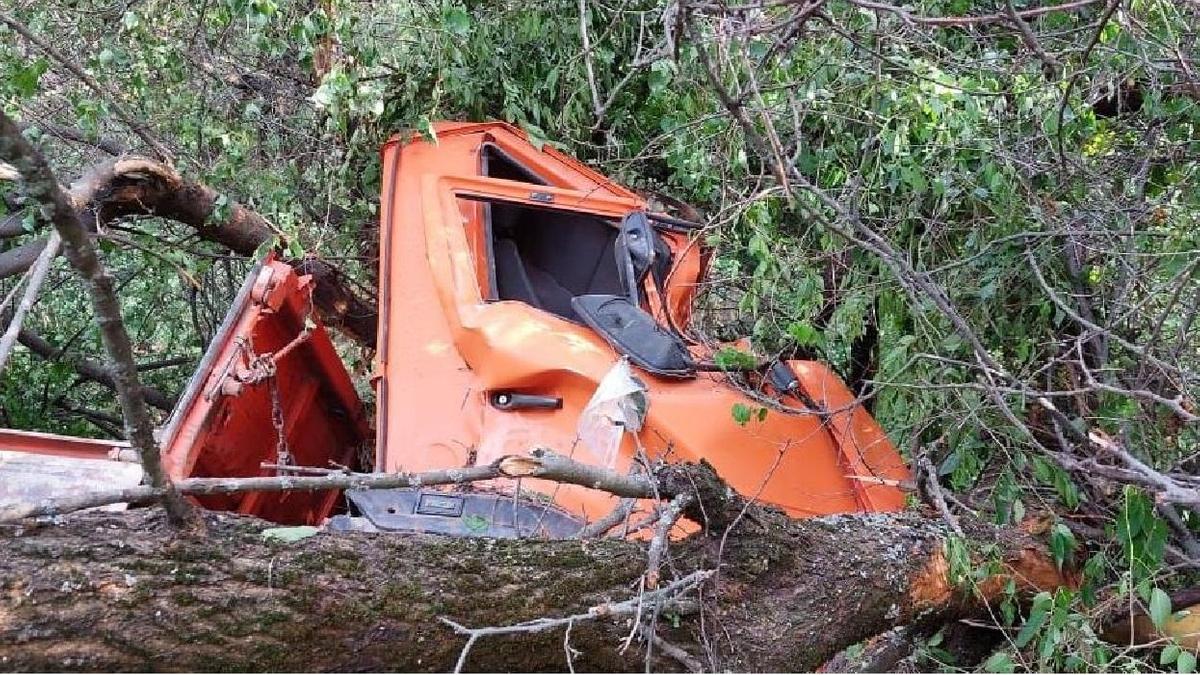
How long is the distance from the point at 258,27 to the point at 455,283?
1669 mm

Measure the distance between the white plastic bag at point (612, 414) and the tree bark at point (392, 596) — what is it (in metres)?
0.66

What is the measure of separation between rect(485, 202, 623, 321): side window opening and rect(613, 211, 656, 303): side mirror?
0.56 m

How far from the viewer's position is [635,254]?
387 cm

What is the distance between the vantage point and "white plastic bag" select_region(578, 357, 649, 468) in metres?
2.92

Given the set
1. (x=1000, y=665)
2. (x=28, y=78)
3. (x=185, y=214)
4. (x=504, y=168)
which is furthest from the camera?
(x=504, y=168)

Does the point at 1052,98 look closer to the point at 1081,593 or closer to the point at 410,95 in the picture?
the point at 1081,593

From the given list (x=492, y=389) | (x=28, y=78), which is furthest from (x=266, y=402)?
(x=28, y=78)

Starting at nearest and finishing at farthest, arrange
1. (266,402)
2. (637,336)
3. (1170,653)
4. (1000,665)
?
(1170,653)
(1000,665)
(637,336)
(266,402)

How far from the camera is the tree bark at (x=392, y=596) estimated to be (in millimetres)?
1512

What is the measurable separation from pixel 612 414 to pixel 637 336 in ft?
1.46

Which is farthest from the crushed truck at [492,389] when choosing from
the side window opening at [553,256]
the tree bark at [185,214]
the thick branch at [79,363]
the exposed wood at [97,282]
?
the thick branch at [79,363]

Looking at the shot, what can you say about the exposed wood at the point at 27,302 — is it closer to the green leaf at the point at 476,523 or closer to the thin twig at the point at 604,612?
the thin twig at the point at 604,612

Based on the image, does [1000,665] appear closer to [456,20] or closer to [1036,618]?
[1036,618]

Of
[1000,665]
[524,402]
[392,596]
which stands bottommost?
[1000,665]
